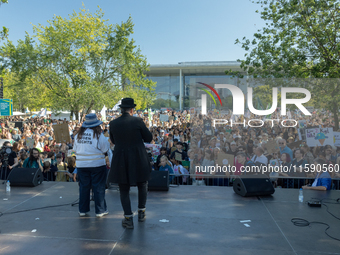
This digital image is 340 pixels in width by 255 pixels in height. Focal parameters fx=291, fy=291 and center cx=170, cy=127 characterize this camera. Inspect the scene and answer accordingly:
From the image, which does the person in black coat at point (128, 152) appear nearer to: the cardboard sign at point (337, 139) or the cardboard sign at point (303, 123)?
the cardboard sign at point (303, 123)

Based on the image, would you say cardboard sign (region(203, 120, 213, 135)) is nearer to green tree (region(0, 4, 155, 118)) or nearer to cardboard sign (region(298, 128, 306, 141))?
cardboard sign (region(298, 128, 306, 141))

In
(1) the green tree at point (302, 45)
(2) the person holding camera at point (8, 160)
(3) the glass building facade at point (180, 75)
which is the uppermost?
(3) the glass building facade at point (180, 75)

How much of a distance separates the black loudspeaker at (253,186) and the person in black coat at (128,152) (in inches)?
101

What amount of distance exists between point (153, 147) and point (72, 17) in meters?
19.5

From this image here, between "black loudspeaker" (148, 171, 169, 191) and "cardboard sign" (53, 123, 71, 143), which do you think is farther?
"cardboard sign" (53, 123, 71, 143)

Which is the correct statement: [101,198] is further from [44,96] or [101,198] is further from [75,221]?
[44,96]

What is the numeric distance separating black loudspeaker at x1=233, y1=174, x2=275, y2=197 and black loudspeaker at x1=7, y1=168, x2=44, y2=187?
14.6 ft

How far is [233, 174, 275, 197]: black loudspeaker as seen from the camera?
231 inches

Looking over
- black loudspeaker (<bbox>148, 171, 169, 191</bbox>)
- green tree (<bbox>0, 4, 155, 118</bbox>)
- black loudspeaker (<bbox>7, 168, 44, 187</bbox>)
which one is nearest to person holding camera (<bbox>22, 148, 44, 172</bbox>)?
black loudspeaker (<bbox>7, 168, 44, 187</bbox>)

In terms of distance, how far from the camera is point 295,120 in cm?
813

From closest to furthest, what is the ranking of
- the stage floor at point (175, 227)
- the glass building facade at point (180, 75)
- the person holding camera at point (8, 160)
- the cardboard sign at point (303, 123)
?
the stage floor at point (175, 227) < the person holding camera at point (8, 160) < the cardboard sign at point (303, 123) < the glass building facade at point (180, 75)

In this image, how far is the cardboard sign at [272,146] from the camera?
8.07 metres

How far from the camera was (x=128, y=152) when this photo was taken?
4105mm

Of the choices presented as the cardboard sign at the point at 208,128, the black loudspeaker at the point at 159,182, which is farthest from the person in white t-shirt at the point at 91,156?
the cardboard sign at the point at 208,128
